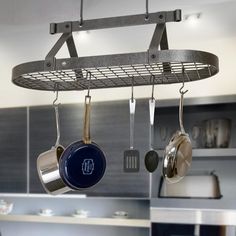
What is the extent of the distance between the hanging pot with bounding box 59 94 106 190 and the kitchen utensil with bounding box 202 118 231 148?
1.39 meters

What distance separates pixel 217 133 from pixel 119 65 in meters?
1.66

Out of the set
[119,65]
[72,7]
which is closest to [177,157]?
[119,65]


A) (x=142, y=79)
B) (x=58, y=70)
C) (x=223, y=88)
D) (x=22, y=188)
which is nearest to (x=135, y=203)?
(x=22, y=188)

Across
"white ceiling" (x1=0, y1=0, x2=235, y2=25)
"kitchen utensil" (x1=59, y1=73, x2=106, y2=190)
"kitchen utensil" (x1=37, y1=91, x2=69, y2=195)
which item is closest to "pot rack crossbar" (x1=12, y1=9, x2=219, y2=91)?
"kitchen utensil" (x1=59, y1=73, x2=106, y2=190)

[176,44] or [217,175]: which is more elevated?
[176,44]

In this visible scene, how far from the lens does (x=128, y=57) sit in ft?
3.37

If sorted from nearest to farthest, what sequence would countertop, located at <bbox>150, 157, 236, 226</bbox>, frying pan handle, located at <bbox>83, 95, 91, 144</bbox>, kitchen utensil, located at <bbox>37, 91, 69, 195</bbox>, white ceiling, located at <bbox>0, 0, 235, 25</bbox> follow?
frying pan handle, located at <bbox>83, 95, 91, 144</bbox>
kitchen utensil, located at <bbox>37, 91, 69, 195</bbox>
white ceiling, located at <bbox>0, 0, 235, 25</bbox>
countertop, located at <bbox>150, 157, 236, 226</bbox>

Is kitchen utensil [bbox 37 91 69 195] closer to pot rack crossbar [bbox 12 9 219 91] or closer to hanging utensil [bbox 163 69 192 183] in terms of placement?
pot rack crossbar [bbox 12 9 219 91]

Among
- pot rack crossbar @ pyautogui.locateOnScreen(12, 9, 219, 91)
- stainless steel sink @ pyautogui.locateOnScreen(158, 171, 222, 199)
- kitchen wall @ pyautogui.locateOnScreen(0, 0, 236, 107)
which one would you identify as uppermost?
kitchen wall @ pyautogui.locateOnScreen(0, 0, 236, 107)

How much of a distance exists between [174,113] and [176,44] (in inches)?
21.0

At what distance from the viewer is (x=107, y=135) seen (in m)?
2.78

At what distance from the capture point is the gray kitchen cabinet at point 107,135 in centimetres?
267

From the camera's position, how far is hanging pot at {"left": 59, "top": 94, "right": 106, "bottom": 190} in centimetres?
125

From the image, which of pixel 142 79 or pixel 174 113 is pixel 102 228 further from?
pixel 142 79
